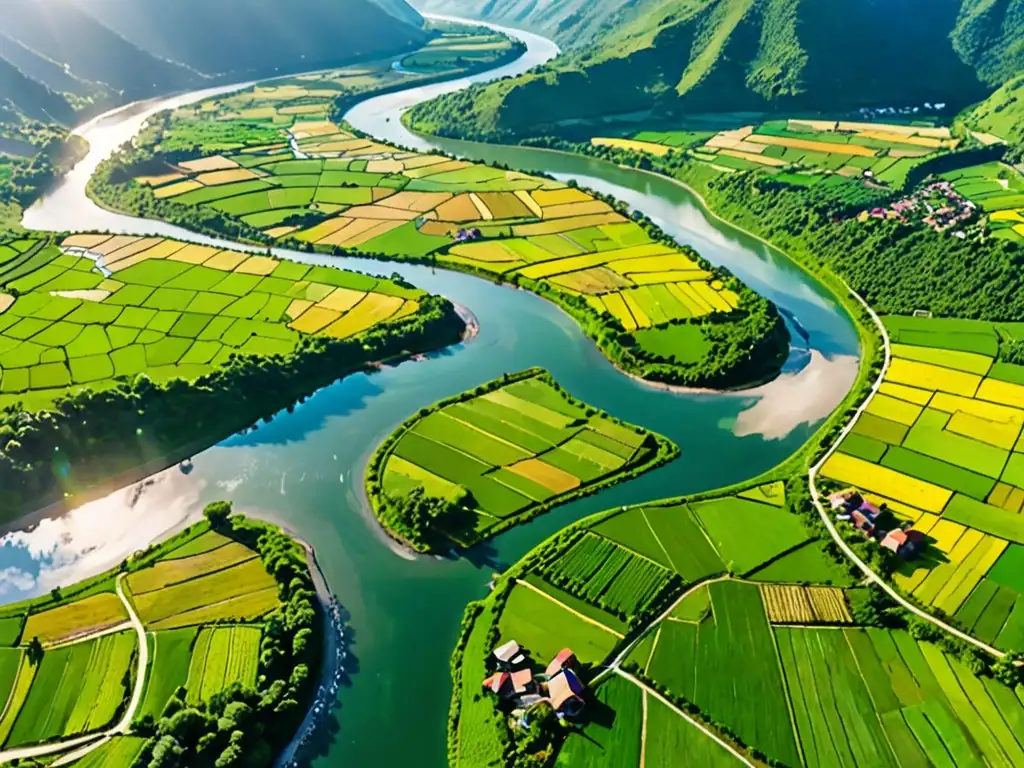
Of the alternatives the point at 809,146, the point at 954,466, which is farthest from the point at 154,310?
the point at 809,146

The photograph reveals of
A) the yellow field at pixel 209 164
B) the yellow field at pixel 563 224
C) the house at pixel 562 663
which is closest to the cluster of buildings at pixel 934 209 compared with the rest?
the yellow field at pixel 563 224

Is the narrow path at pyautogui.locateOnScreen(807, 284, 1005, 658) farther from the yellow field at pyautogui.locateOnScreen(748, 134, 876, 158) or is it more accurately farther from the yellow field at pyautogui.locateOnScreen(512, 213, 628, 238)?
the yellow field at pyautogui.locateOnScreen(748, 134, 876, 158)

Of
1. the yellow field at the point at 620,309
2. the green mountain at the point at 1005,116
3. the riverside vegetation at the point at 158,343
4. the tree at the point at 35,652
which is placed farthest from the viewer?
the green mountain at the point at 1005,116

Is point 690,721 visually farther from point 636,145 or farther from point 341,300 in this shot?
point 636,145

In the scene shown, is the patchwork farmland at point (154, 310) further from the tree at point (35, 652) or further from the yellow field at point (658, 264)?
the tree at point (35, 652)

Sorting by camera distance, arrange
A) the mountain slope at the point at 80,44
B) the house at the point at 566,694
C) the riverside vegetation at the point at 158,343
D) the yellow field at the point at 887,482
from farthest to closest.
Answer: the mountain slope at the point at 80,44, the riverside vegetation at the point at 158,343, the yellow field at the point at 887,482, the house at the point at 566,694

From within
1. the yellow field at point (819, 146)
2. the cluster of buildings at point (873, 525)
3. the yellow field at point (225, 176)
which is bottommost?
the cluster of buildings at point (873, 525)
